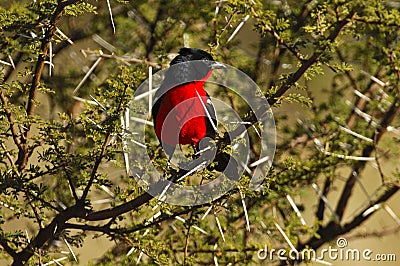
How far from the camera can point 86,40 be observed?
13.4 feet

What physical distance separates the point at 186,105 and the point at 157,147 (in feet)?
0.85

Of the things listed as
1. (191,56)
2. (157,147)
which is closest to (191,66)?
(191,56)

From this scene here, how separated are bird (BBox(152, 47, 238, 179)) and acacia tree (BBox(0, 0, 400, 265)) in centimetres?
13

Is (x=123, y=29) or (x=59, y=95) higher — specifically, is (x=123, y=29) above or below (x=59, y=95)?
above

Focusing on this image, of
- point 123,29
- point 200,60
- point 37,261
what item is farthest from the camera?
point 123,29

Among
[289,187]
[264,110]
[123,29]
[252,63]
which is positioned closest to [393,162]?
[289,187]

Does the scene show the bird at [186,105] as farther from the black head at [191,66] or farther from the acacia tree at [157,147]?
the acacia tree at [157,147]

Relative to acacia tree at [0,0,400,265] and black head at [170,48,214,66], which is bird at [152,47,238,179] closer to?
black head at [170,48,214,66]

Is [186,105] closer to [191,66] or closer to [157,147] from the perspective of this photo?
[191,66]

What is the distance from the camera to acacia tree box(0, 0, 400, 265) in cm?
227

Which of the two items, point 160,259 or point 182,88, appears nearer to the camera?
point 160,259

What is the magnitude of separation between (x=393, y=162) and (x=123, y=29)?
59.1 inches

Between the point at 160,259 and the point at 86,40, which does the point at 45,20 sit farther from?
the point at 86,40

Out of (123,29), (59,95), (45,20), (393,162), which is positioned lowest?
(393,162)
